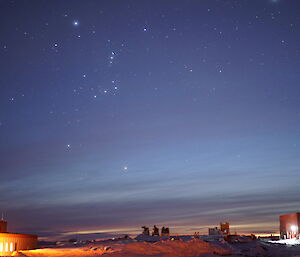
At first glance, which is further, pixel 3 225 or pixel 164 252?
pixel 3 225

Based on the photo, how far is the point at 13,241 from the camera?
35.0 meters

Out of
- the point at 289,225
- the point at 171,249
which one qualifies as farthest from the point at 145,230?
the point at 171,249

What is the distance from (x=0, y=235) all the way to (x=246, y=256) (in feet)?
67.7

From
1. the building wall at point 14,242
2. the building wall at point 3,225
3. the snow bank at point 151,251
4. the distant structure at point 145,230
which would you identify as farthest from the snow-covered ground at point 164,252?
the distant structure at point 145,230

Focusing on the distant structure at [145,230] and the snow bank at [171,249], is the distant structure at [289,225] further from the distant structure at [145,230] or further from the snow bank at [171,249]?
the snow bank at [171,249]

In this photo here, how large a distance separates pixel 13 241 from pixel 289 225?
1596 inches

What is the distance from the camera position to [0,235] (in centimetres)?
3275

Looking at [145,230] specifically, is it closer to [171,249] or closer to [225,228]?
[225,228]

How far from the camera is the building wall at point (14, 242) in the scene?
32.9 meters

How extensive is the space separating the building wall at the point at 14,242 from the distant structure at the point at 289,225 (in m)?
34.2

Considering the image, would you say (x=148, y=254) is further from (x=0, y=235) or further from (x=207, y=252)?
(x=0, y=235)

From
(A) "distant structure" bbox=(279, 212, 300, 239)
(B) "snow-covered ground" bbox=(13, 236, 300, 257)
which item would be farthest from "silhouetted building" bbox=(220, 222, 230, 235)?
(B) "snow-covered ground" bbox=(13, 236, 300, 257)

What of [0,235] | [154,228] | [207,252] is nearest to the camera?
[207,252]

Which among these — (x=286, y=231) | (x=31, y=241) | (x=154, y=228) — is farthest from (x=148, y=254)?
(x=286, y=231)
